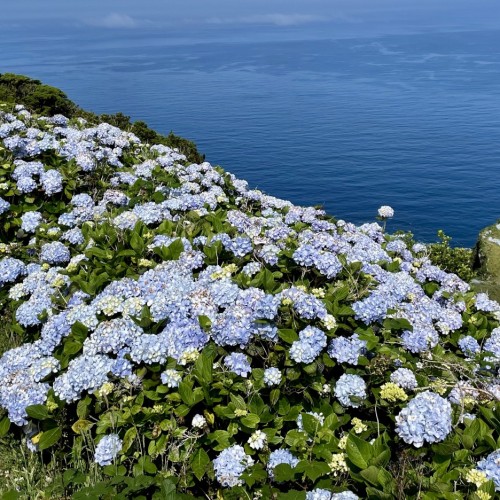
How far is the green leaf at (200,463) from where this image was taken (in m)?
3.72

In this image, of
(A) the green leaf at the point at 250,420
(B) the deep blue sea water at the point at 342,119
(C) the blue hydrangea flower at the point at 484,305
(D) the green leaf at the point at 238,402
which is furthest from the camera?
(B) the deep blue sea water at the point at 342,119

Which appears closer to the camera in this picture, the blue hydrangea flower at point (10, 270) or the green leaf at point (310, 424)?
the green leaf at point (310, 424)

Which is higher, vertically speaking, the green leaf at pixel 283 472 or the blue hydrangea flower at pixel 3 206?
the blue hydrangea flower at pixel 3 206

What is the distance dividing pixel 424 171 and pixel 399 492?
1913 inches

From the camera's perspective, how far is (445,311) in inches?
212

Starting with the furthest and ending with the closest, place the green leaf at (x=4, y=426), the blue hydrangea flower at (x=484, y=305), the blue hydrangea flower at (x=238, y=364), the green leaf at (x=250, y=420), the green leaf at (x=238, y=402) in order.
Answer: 1. the blue hydrangea flower at (x=484, y=305)
2. the green leaf at (x=4, y=426)
3. the blue hydrangea flower at (x=238, y=364)
4. the green leaf at (x=238, y=402)
5. the green leaf at (x=250, y=420)

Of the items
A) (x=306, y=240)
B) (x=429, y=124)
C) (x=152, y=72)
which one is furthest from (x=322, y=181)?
(x=152, y=72)

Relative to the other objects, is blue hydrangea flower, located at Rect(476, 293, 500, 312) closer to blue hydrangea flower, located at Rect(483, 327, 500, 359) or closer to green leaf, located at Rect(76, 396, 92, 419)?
blue hydrangea flower, located at Rect(483, 327, 500, 359)

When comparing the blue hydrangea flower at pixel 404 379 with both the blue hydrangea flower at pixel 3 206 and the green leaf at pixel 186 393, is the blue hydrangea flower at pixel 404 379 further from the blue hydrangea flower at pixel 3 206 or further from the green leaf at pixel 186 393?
the blue hydrangea flower at pixel 3 206

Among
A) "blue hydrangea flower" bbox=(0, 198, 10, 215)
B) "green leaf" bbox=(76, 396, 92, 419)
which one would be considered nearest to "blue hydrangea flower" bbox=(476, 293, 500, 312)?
"green leaf" bbox=(76, 396, 92, 419)

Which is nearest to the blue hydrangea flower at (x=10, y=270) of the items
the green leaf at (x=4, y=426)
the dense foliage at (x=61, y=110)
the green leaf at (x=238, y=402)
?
the green leaf at (x=4, y=426)

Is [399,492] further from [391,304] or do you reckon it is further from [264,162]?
[264,162]

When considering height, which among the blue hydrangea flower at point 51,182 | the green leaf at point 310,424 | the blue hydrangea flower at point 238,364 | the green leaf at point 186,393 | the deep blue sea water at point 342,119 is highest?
the blue hydrangea flower at point 51,182

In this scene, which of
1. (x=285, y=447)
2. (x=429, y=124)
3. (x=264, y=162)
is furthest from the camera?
(x=429, y=124)
